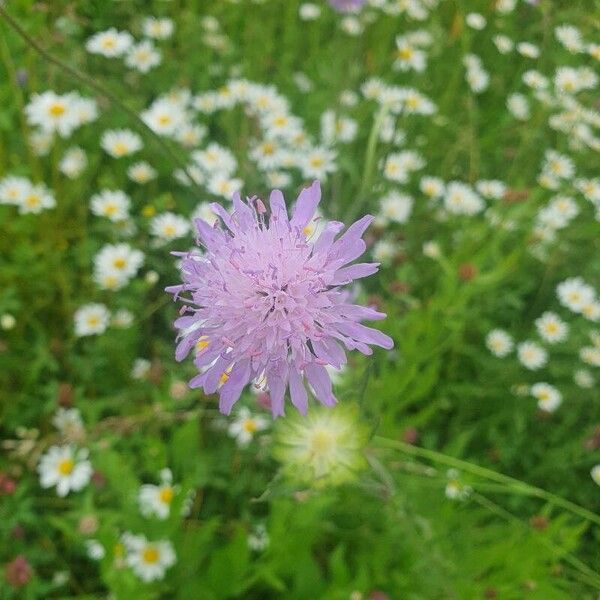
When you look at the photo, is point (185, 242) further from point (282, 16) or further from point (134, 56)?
point (282, 16)

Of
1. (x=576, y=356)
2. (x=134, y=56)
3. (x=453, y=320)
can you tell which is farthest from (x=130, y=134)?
(x=576, y=356)

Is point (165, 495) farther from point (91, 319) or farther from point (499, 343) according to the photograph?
point (499, 343)

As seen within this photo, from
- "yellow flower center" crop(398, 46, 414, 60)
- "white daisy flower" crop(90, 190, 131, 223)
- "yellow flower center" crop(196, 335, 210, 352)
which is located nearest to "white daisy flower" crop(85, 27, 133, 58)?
"white daisy flower" crop(90, 190, 131, 223)

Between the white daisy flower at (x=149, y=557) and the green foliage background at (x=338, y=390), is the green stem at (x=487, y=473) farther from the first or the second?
the white daisy flower at (x=149, y=557)

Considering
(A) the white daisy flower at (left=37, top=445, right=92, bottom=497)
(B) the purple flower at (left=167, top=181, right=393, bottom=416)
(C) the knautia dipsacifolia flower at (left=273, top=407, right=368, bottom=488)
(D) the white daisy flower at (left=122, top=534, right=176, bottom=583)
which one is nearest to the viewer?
(B) the purple flower at (left=167, top=181, right=393, bottom=416)

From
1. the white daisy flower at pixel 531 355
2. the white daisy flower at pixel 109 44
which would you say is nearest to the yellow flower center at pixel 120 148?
the white daisy flower at pixel 109 44

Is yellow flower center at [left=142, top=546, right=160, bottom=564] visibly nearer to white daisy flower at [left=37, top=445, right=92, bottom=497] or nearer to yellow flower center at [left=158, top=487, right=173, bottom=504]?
yellow flower center at [left=158, top=487, right=173, bottom=504]
